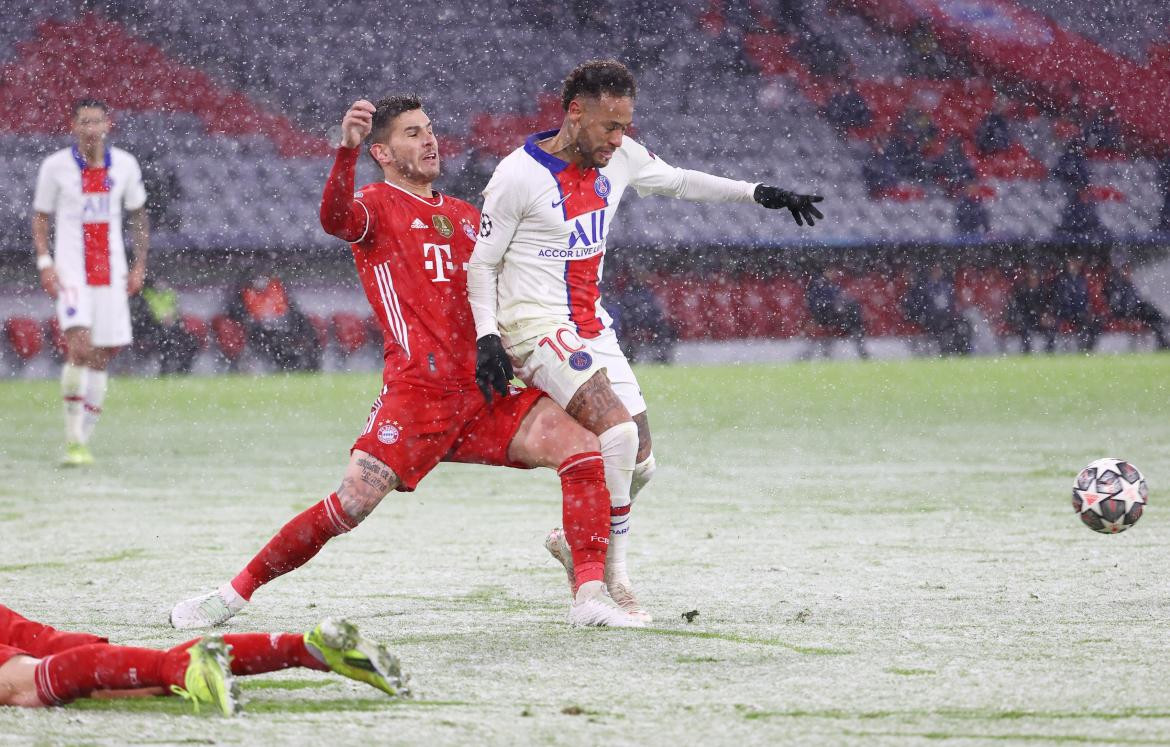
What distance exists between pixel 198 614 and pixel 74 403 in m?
5.58

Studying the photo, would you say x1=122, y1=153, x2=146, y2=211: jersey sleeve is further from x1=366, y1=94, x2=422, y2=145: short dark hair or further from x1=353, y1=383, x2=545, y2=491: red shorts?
x1=353, y1=383, x2=545, y2=491: red shorts

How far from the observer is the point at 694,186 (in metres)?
5.06

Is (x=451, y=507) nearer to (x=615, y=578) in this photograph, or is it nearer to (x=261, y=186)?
(x=615, y=578)

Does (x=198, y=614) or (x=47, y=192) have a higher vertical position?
(x=47, y=192)

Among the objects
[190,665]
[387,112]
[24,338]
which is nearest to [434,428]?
[387,112]

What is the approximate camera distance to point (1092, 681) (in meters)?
3.42

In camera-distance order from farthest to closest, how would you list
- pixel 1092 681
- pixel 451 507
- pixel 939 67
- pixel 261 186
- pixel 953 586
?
pixel 939 67 → pixel 261 186 → pixel 451 507 → pixel 953 586 → pixel 1092 681

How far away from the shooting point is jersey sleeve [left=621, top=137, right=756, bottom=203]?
16.4 ft

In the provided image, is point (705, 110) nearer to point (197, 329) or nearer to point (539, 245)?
point (197, 329)

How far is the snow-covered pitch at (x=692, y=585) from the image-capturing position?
10.3 feet

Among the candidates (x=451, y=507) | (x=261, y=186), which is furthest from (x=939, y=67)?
(x=451, y=507)

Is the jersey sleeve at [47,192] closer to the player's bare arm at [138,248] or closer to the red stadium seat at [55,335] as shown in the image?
the player's bare arm at [138,248]

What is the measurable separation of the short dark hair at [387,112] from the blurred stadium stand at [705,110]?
49.4 feet

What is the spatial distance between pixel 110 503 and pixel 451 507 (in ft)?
5.41
